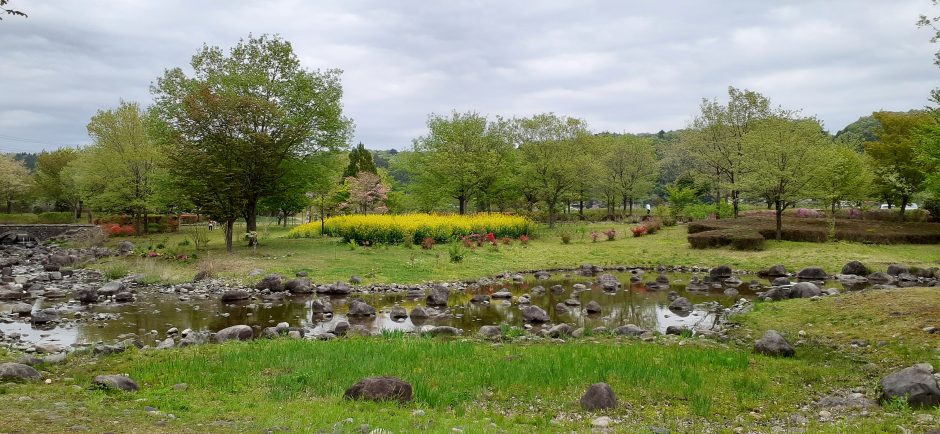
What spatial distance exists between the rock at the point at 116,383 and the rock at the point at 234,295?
465 inches

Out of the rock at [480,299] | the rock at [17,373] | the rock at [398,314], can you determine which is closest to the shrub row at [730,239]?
the rock at [480,299]

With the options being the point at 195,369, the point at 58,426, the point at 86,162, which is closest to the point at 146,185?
the point at 86,162

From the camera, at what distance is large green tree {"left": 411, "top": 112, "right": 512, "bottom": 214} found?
1796 inches

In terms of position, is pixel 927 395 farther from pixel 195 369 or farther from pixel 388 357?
pixel 195 369

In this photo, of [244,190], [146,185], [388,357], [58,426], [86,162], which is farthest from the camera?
[86,162]

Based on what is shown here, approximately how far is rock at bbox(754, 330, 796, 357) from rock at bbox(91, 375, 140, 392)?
10828mm

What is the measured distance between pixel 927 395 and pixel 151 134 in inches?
1420

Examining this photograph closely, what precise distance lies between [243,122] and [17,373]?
870 inches

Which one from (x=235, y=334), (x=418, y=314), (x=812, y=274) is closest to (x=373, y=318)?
(x=418, y=314)

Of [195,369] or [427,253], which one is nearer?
[195,369]

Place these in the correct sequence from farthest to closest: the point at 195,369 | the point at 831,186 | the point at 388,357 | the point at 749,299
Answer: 1. the point at 831,186
2. the point at 749,299
3. the point at 388,357
4. the point at 195,369

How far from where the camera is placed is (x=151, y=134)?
1296 inches

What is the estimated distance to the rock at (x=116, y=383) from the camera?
26.8 ft

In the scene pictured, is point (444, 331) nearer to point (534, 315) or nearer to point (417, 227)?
point (534, 315)
